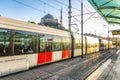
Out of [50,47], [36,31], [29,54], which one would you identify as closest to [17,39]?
[29,54]

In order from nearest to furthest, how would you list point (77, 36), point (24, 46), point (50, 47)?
point (24, 46) < point (50, 47) < point (77, 36)

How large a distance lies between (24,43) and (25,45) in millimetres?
175

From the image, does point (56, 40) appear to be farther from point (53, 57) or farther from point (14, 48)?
point (14, 48)

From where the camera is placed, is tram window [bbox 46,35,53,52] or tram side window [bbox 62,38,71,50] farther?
tram side window [bbox 62,38,71,50]

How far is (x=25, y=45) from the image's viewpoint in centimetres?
1409

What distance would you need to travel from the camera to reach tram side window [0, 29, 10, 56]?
11.7 meters

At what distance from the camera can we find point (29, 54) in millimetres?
14516

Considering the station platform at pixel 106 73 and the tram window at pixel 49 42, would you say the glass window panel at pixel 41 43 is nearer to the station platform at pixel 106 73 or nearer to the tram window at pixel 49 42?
the tram window at pixel 49 42

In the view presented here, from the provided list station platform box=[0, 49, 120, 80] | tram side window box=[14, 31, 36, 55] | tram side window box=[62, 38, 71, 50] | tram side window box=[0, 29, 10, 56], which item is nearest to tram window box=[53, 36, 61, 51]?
tram side window box=[62, 38, 71, 50]

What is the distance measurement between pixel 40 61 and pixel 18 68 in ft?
11.2

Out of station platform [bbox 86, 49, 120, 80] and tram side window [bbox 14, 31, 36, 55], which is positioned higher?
tram side window [bbox 14, 31, 36, 55]

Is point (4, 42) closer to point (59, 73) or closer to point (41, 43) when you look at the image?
point (59, 73)

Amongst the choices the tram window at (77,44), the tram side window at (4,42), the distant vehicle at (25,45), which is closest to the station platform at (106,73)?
the distant vehicle at (25,45)

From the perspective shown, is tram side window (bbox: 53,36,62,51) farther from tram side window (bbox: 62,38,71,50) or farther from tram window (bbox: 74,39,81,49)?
tram window (bbox: 74,39,81,49)
